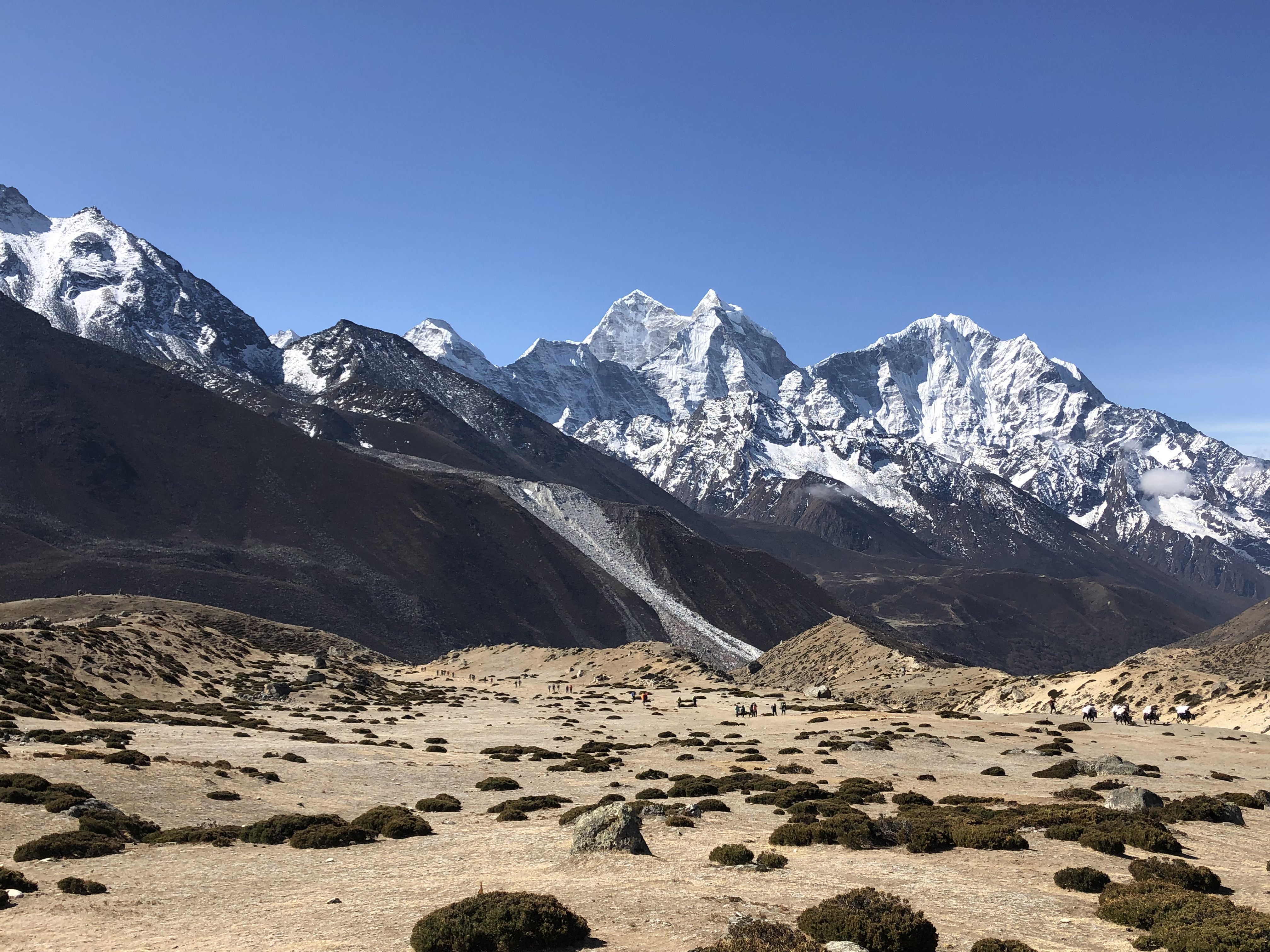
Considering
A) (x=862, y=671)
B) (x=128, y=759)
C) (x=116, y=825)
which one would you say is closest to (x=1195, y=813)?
Result: (x=116, y=825)

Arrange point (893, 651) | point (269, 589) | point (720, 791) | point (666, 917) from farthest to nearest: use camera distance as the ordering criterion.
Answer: point (269, 589), point (893, 651), point (720, 791), point (666, 917)

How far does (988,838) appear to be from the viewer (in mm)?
25375

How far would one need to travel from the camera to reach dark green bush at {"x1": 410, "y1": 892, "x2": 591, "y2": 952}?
1652 centimetres

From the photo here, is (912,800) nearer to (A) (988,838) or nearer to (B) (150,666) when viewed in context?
(A) (988,838)

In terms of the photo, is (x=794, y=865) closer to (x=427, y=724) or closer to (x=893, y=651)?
(x=427, y=724)

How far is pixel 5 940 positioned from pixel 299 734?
4075cm

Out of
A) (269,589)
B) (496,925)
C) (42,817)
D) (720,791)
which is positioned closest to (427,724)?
(720,791)

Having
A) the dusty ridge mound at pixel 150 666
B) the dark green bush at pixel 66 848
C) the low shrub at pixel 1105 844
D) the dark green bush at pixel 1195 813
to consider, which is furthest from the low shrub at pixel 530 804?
the dusty ridge mound at pixel 150 666

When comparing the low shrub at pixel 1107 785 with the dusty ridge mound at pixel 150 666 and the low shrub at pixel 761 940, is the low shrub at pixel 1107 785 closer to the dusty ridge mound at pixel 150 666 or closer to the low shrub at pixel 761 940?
the low shrub at pixel 761 940

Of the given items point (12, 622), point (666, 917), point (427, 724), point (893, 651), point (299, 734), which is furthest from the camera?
point (893, 651)

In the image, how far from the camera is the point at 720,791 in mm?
37219

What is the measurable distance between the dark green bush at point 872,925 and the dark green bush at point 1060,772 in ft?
90.6

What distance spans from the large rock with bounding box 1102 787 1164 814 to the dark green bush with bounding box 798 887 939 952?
57.5ft

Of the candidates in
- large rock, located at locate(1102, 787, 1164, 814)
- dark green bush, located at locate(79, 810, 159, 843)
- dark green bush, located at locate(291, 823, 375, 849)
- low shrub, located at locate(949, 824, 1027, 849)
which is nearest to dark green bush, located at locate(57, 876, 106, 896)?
dark green bush, located at locate(79, 810, 159, 843)
